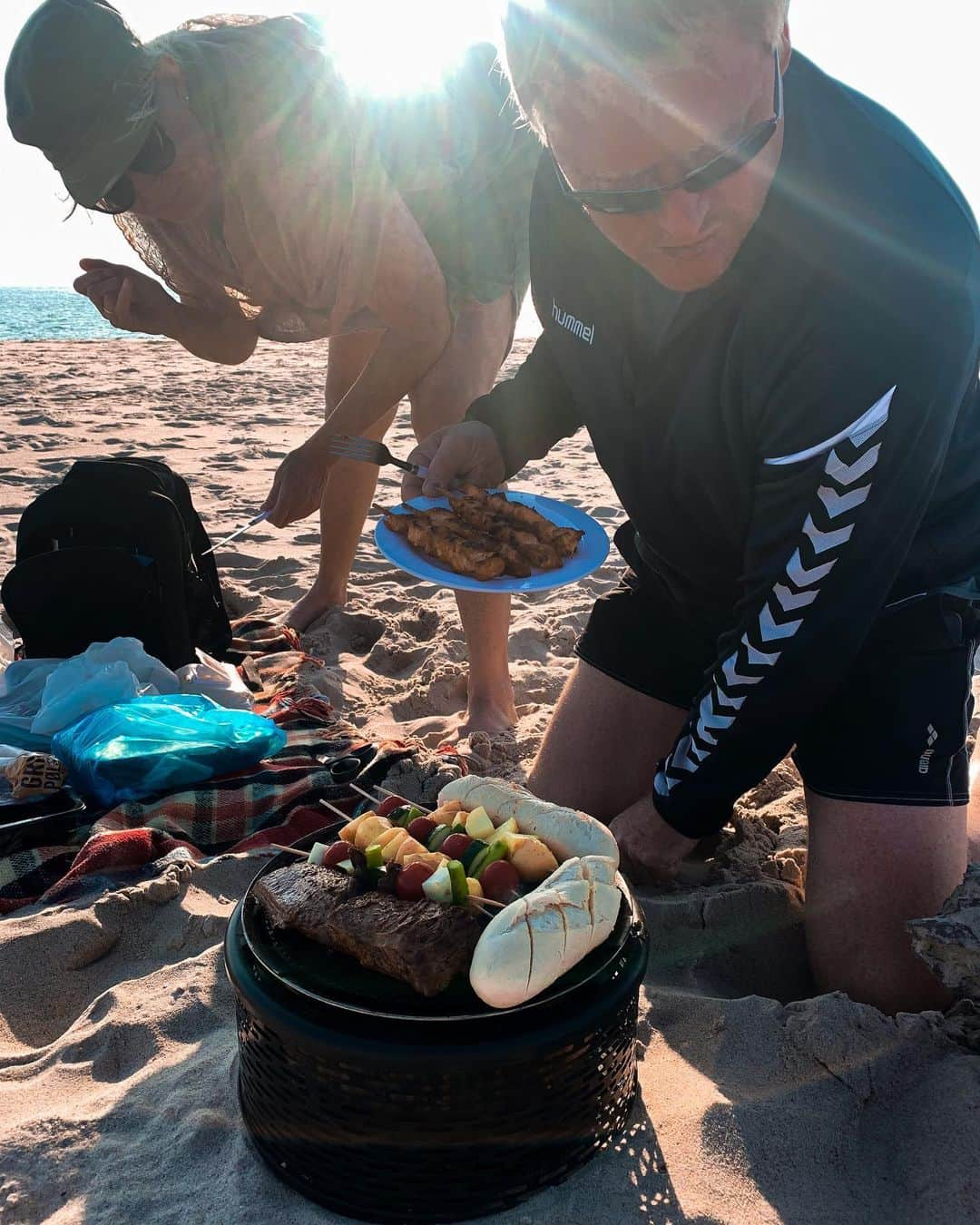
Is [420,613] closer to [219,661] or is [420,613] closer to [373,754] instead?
[219,661]

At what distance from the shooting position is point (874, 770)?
2.03m

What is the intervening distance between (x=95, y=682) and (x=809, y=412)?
2121 millimetres

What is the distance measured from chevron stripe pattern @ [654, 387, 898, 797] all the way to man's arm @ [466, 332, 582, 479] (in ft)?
3.42

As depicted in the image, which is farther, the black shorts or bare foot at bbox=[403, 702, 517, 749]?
bare foot at bbox=[403, 702, 517, 749]

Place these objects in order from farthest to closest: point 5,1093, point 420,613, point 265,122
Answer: point 420,613 → point 265,122 → point 5,1093

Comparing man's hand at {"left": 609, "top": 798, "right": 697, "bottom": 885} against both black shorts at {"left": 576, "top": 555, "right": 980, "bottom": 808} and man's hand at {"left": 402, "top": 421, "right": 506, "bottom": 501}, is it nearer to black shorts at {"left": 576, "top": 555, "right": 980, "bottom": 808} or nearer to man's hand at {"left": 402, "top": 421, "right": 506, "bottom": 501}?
black shorts at {"left": 576, "top": 555, "right": 980, "bottom": 808}

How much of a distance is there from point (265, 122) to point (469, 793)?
1975mm

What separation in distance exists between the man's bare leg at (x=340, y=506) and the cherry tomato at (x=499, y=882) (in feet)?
8.24

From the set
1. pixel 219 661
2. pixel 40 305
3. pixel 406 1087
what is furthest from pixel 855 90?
pixel 40 305

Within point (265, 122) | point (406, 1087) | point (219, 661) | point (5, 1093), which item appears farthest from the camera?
point (219, 661)

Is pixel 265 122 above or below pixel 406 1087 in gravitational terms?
above

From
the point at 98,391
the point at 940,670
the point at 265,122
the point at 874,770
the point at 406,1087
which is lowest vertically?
the point at 98,391

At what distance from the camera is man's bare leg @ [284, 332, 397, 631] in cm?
385

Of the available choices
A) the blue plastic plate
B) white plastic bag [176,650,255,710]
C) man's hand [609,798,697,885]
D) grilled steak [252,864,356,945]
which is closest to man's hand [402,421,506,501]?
the blue plastic plate
